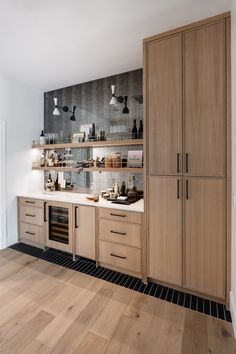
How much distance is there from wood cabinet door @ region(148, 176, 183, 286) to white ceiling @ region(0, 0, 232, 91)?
5.05 feet

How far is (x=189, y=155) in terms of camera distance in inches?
77.5

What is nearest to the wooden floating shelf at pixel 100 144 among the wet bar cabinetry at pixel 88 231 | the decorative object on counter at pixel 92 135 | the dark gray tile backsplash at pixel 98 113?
the decorative object on counter at pixel 92 135

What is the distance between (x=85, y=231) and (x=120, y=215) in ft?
1.99

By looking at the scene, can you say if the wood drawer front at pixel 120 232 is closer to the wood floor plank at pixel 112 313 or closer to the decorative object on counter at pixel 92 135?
the wood floor plank at pixel 112 313

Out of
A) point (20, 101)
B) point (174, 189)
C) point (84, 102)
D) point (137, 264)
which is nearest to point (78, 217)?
point (137, 264)

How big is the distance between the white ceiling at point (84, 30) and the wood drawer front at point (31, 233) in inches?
94.2

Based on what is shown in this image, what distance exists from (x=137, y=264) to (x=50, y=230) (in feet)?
4.84

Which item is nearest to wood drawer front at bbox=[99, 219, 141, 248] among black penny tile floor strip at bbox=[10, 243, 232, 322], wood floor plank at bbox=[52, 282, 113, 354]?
black penny tile floor strip at bbox=[10, 243, 232, 322]

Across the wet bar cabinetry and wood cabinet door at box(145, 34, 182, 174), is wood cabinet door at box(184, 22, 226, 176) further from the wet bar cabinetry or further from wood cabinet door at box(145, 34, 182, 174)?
the wet bar cabinetry

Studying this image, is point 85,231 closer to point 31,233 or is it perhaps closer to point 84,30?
point 31,233

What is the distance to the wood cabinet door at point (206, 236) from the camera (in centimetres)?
186

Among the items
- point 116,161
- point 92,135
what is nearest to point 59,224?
point 116,161

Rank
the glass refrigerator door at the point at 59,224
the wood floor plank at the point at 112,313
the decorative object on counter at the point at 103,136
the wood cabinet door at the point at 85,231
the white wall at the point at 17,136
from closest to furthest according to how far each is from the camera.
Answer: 1. the wood floor plank at the point at 112,313
2. the wood cabinet door at the point at 85,231
3. the glass refrigerator door at the point at 59,224
4. the decorative object on counter at the point at 103,136
5. the white wall at the point at 17,136

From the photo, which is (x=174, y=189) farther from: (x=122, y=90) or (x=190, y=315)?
(x=122, y=90)
